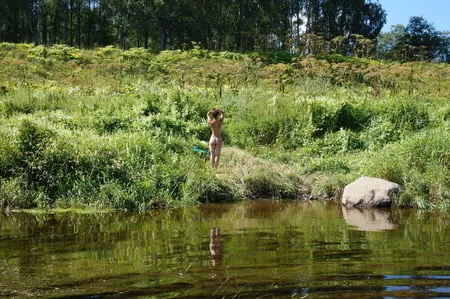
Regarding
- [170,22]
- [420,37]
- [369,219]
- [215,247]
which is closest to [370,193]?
[369,219]

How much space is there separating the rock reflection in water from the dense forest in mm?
34770

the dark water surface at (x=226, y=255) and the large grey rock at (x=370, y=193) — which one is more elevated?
the large grey rock at (x=370, y=193)

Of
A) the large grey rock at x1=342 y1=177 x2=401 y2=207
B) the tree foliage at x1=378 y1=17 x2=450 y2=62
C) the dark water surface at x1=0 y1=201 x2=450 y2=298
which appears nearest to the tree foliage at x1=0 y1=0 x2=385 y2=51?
the tree foliage at x1=378 y1=17 x2=450 y2=62

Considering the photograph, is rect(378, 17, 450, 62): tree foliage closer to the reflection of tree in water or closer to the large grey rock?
the large grey rock

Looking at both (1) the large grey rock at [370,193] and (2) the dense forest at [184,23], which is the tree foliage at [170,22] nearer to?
(2) the dense forest at [184,23]

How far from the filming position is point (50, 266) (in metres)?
6.19

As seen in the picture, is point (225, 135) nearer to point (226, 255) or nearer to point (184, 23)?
point (226, 255)

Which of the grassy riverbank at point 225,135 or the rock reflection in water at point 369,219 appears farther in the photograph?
the grassy riverbank at point 225,135

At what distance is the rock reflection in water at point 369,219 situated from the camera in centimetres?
912

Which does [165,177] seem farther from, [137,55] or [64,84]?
[137,55]

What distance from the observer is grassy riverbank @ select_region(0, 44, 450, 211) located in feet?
37.8

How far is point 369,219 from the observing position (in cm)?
1005

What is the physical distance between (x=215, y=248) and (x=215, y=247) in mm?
78

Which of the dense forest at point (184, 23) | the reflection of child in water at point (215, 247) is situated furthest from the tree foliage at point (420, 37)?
the reflection of child in water at point (215, 247)
